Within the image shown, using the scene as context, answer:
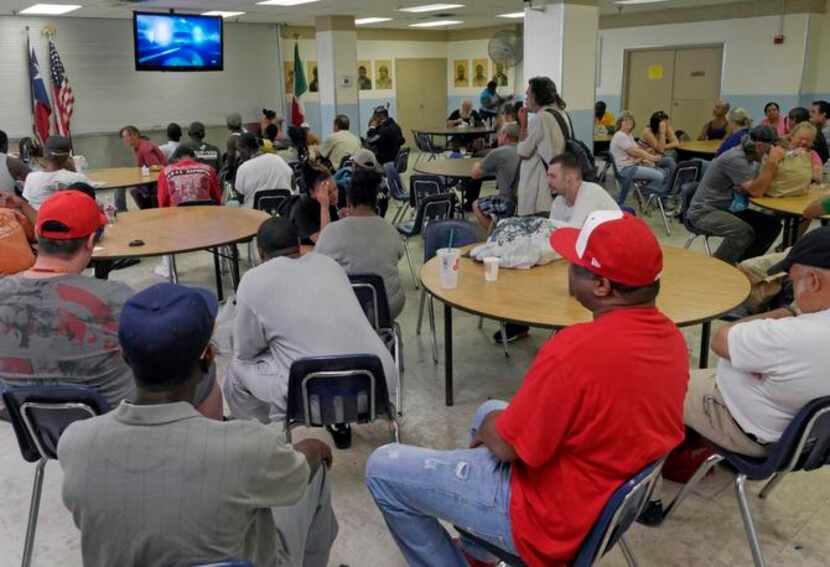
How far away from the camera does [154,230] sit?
4383 millimetres

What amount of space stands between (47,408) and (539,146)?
3.83 m

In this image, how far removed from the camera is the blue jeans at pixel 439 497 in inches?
69.5

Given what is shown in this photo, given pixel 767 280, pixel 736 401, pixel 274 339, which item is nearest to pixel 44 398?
pixel 274 339

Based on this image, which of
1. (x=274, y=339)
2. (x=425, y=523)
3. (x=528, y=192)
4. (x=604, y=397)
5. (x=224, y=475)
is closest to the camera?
(x=224, y=475)

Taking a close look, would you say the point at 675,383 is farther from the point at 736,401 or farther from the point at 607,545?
the point at 736,401

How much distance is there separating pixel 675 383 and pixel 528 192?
376cm

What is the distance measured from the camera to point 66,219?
2.35m

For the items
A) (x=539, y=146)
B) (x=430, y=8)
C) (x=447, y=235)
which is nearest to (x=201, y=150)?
(x=539, y=146)

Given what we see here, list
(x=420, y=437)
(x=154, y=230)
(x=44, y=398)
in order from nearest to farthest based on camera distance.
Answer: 1. (x=44, y=398)
2. (x=420, y=437)
3. (x=154, y=230)

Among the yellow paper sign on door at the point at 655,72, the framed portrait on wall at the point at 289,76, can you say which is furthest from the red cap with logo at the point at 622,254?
the framed portrait on wall at the point at 289,76

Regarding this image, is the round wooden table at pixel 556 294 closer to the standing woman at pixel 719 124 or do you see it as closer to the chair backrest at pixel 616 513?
the chair backrest at pixel 616 513

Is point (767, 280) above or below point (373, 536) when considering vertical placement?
above

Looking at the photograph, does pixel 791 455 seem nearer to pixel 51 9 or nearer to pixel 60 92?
pixel 51 9

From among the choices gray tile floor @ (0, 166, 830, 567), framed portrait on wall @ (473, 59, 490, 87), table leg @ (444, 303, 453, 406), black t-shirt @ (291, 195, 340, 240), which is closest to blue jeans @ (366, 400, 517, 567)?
gray tile floor @ (0, 166, 830, 567)
